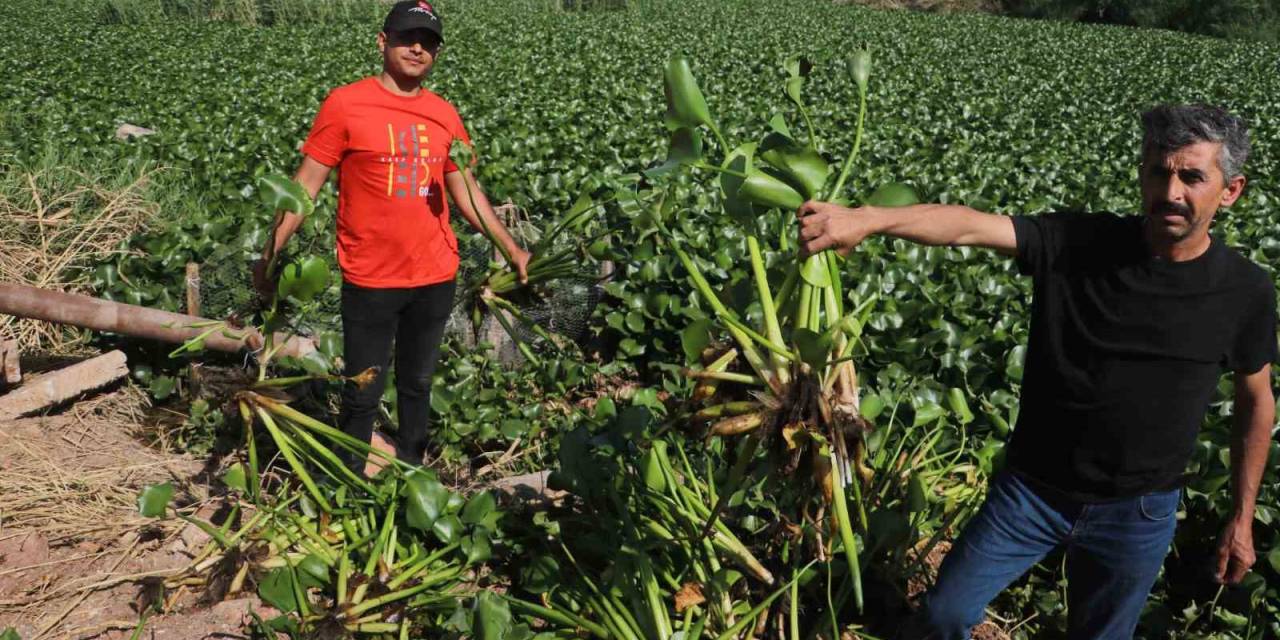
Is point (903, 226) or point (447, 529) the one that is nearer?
point (903, 226)

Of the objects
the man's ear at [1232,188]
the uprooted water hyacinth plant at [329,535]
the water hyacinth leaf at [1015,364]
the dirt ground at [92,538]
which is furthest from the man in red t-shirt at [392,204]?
the man's ear at [1232,188]

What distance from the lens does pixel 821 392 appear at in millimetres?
1883

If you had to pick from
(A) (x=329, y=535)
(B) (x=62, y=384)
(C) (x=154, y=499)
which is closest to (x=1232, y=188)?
(A) (x=329, y=535)

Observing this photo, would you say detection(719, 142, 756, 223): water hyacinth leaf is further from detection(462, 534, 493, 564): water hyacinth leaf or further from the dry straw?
the dry straw

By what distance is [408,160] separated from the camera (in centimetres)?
290

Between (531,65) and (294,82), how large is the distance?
9.89ft

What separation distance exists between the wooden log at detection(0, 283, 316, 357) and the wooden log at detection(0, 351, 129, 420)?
1.00ft

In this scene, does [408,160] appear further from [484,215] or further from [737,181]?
[737,181]

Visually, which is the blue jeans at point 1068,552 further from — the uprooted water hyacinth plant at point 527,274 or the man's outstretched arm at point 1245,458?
the uprooted water hyacinth plant at point 527,274

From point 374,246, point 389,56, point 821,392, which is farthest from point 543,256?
point 821,392

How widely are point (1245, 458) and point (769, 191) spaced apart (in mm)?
1135

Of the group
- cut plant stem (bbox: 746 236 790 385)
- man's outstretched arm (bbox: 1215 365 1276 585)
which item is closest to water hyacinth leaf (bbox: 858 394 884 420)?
cut plant stem (bbox: 746 236 790 385)

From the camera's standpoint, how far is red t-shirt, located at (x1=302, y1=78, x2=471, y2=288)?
2809 mm

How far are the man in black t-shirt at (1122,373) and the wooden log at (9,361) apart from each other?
327 centimetres
